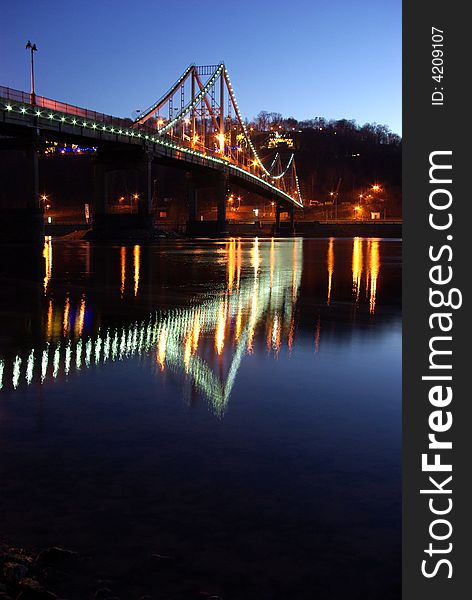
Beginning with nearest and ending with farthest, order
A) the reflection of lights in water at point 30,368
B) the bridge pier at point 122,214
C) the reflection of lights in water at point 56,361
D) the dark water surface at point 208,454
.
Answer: the dark water surface at point 208,454
the reflection of lights in water at point 30,368
the reflection of lights in water at point 56,361
the bridge pier at point 122,214

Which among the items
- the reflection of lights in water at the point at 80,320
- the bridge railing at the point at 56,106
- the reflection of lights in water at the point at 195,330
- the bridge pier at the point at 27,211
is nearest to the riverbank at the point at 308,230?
the bridge railing at the point at 56,106

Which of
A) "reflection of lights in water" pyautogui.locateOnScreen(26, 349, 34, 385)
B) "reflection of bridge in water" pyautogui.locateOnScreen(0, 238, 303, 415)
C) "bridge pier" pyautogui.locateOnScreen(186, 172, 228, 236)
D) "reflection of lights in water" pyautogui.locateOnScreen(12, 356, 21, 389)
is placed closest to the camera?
"reflection of lights in water" pyautogui.locateOnScreen(12, 356, 21, 389)

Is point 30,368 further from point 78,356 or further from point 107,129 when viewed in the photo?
point 107,129

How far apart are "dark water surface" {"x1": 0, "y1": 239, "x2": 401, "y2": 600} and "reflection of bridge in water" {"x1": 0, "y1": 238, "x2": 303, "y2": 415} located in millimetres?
41

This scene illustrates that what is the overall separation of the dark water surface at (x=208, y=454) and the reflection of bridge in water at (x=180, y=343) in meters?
0.04

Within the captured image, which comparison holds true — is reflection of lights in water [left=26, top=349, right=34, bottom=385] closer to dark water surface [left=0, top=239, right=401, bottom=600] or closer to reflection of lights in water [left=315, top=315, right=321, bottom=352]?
dark water surface [left=0, top=239, right=401, bottom=600]

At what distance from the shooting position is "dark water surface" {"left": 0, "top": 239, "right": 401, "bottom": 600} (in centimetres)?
352

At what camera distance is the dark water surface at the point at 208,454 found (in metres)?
3.52

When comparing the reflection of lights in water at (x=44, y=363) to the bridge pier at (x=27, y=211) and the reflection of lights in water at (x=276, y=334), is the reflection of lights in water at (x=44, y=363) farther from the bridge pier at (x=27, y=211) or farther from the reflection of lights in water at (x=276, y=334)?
Result: the bridge pier at (x=27, y=211)

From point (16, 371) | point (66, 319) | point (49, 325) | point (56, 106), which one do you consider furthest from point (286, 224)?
point (16, 371)

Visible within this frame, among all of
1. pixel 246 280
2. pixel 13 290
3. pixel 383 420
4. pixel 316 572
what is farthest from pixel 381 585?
pixel 246 280

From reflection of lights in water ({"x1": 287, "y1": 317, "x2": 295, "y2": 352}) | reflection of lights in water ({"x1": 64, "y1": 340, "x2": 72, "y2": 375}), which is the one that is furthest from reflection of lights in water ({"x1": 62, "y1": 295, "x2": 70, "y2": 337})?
reflection of lights in water ({"x1": 287, "y1": 317, "x2": 295, "y2": 352})

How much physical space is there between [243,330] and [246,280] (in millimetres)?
10635

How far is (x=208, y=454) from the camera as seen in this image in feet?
16.7
